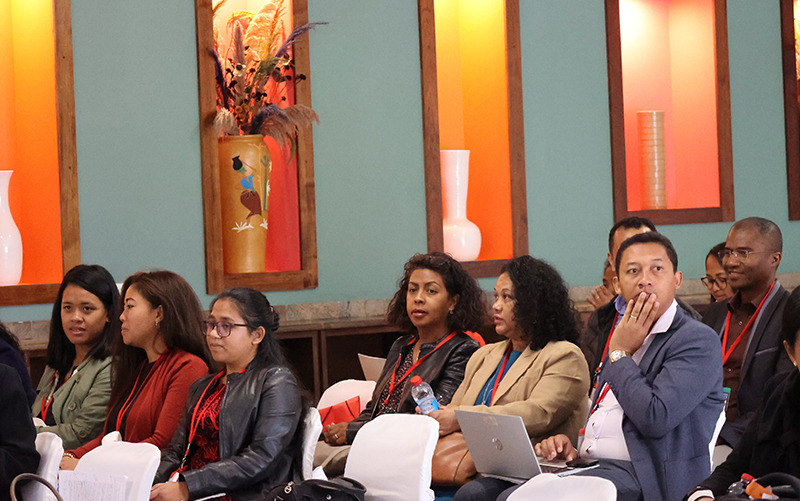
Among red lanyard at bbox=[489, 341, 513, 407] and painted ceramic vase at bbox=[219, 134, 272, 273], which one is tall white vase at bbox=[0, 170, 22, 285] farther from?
red lanyard at bbox=[489, 341, 513, 407]

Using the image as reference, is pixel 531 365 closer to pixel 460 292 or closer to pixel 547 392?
pixel 547 392

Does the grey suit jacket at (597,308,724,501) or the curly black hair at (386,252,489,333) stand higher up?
the curly black hair at (386,252,489,333)

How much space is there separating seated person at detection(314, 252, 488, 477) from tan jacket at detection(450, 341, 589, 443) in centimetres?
41

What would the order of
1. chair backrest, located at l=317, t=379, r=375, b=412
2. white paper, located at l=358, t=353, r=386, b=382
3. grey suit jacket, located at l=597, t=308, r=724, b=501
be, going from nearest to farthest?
1. grey suit jacket, located at l=597, t=308, r=724, b=501
2. chair backrest, located at l=317, t=379, r=375, b=412
3. white paper, located at l=358, t=353, r=386, b=382

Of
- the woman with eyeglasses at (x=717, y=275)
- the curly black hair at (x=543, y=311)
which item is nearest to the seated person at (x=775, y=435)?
the curly black hair at (x=543, y=311)

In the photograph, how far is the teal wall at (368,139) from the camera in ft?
16.9

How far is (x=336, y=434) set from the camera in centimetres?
434

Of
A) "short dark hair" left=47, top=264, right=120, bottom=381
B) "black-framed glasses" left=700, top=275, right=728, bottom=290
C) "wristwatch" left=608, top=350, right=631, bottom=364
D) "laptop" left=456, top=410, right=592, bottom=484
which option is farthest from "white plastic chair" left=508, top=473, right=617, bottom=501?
"black-framed glasses" left=700, top=275, right=728, bottom=290

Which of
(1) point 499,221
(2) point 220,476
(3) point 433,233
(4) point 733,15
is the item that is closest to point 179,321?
(2) point 220,476

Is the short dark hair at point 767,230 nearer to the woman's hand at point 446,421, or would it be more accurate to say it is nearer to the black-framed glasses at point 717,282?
the black-framed glasses at point 717,282

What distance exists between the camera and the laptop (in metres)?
3.08

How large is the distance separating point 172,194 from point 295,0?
1.31m

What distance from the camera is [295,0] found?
18.2 feet

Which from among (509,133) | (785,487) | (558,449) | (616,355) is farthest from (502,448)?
(509,133)
